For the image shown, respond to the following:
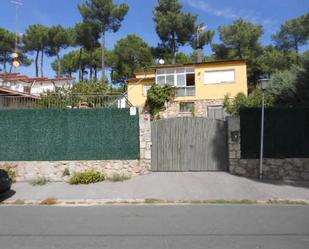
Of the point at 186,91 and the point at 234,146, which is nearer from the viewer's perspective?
the point at 234,146

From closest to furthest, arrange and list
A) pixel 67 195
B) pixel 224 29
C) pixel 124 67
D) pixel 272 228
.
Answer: pixel 272 228 → pixel 67 195 → pixel 224 29 → pixel 124 67

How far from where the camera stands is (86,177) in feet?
44.7

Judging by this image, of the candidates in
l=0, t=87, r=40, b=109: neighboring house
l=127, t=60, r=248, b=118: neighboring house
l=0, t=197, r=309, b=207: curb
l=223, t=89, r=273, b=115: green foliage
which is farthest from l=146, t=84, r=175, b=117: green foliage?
l=0, t=197, r=309, b=207: curb

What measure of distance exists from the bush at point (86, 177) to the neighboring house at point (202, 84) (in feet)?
64.7

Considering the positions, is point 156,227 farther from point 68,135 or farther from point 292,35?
point 292,35

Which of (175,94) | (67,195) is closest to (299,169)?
(67,195)

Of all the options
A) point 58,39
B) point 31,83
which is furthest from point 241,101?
point 58,39

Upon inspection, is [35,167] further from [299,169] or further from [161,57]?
[161,57]

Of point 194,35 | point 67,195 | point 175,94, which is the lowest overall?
point 67,195

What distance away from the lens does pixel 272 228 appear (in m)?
7.59

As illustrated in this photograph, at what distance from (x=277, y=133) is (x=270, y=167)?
1.30m

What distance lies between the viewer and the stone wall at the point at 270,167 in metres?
14.2

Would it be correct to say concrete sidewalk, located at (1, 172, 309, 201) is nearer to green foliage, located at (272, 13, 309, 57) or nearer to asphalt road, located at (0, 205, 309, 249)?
asphalt road, located at (0, 205, 309, 249)

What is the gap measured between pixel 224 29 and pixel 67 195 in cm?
3806
